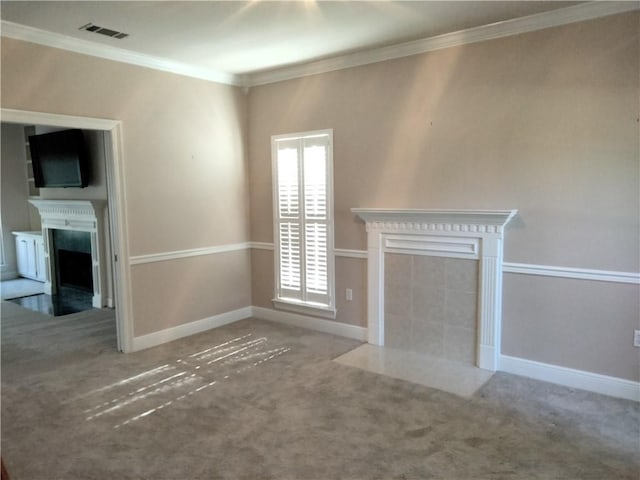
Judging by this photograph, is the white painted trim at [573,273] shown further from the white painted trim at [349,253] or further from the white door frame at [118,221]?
the white door frame at [118,221]

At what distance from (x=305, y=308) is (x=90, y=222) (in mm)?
3251

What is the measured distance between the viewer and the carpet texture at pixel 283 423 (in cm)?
253

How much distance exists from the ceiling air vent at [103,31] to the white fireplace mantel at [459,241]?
249cm

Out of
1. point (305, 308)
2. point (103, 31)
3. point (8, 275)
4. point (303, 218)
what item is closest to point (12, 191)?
point (8, 275)

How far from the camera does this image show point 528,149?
11.7 ft

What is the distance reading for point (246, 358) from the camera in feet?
13.7

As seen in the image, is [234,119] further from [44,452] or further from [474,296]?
[44,452]

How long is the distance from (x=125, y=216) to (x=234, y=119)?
5.65 feet

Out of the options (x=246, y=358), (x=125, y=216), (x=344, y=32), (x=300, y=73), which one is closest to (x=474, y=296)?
(x=246, y=358)

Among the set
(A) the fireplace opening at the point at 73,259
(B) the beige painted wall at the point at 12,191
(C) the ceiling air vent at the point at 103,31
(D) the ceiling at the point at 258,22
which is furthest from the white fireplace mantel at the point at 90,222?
(C) the ceiling air vent at the point at 103,31

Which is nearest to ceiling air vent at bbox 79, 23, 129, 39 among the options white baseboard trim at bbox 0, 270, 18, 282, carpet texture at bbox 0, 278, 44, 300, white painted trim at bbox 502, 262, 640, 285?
white painted trim at bbox 502, 262, 640, 285

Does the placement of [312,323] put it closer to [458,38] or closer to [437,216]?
[437,216]

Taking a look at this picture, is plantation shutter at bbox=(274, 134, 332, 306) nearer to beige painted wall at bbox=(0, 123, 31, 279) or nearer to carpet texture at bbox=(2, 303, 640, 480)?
carpet texture at bbox=(2, 303, 640, 480)

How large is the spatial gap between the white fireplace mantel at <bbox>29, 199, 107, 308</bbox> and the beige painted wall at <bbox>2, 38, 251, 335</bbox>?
1796 mm
